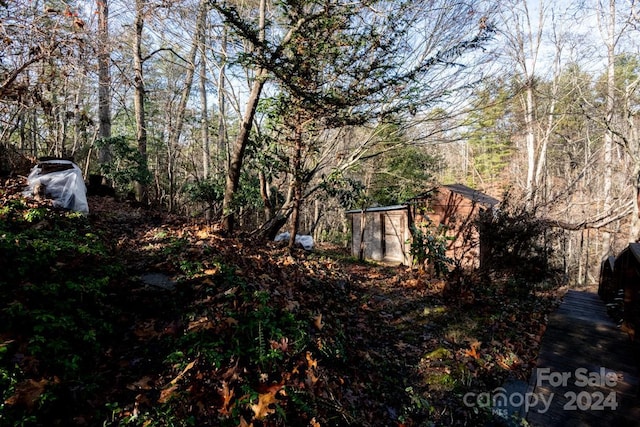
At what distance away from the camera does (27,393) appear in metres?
1.86

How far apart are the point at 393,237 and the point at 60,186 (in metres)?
11.8

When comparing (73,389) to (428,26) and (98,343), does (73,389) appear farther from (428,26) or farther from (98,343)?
(428,26)

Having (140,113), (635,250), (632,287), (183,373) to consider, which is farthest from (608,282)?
(140,113)

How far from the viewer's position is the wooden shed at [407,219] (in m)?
11.1

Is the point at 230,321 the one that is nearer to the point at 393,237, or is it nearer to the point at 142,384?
the point at 142,384

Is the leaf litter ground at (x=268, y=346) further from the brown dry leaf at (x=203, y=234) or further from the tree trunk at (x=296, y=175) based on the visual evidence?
the tree trunk at (x=296, y=175)

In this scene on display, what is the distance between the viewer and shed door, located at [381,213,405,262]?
13.5m

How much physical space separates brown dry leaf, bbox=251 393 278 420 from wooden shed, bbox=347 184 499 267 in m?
9.01

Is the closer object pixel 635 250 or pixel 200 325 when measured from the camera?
pixel 200 325

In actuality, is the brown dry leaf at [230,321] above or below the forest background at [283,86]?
below

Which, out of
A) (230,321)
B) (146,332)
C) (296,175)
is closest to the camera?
(146,332)

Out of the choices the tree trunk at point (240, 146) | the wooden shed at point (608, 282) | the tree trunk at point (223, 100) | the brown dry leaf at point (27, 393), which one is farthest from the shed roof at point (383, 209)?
the brown dry leaf at point (27, 393)

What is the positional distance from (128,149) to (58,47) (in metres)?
3.79

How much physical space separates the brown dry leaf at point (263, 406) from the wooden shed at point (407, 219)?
901cm
